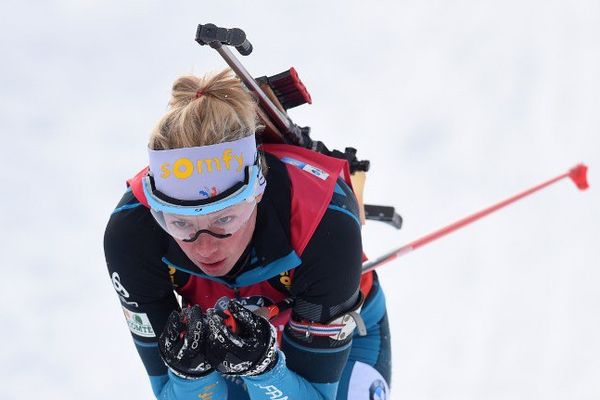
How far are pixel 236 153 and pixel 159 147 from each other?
24 cm

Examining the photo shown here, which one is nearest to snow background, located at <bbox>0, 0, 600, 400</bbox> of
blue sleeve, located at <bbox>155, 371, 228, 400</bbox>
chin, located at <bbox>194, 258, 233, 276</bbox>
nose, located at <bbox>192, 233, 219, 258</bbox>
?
blue sleeve, located at <bbox>155, 371, 228, 400</bbox>

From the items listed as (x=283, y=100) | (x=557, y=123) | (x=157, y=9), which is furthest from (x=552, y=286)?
(x=157, y=9)

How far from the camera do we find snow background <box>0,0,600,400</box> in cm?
539

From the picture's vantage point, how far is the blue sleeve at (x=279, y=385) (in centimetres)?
353

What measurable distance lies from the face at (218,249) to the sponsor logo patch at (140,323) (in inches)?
16.2

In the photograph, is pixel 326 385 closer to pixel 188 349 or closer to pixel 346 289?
pixel 346 289

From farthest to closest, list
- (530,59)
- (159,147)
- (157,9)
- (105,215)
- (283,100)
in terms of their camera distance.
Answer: (530,59) → (157,9) → (105,215) → (283,100) → (159,147)

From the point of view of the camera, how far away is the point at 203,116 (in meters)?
3.29

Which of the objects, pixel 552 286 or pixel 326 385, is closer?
pixel 326 385

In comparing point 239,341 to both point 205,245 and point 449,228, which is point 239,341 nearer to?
point 205,245

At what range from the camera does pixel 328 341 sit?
3.73m

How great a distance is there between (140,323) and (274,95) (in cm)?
102

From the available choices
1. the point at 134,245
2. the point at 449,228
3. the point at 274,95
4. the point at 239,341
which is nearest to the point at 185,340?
the point at 239,341

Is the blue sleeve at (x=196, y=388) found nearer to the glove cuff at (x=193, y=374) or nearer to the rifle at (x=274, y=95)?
the glove cuff at (x=193, y=374)
